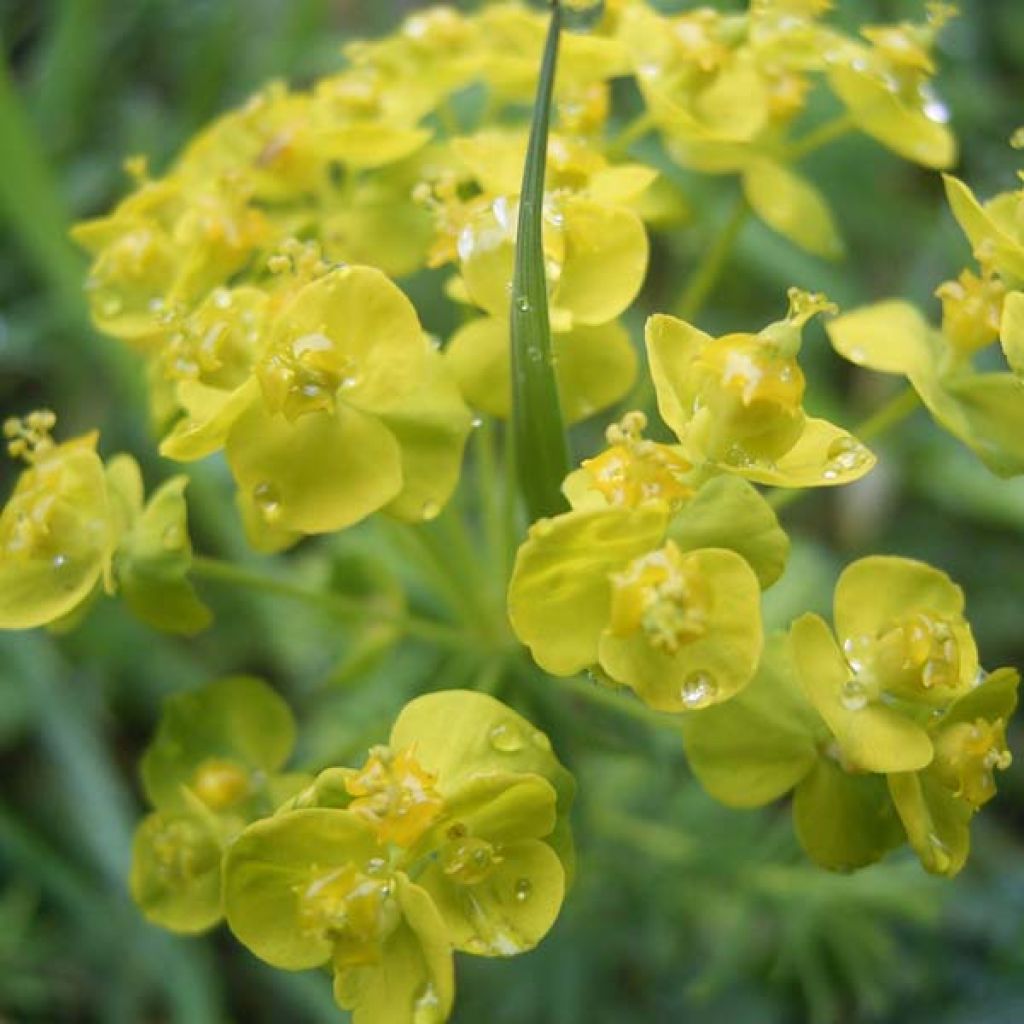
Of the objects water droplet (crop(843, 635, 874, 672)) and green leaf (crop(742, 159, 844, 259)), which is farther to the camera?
green leaf (crop(742, 159, 844, 259))

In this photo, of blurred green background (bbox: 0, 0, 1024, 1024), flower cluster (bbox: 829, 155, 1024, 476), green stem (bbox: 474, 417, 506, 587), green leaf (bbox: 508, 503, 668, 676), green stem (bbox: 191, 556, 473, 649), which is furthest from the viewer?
blurred green background (bbox: 0, 0, 1024, 1024)

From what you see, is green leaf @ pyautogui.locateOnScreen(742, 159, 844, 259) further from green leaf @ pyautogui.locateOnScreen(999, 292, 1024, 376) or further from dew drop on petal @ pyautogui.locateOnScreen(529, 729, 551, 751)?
dew drop on petal @ pyautogui.locateOnScreen(529, 729, 551, 751)

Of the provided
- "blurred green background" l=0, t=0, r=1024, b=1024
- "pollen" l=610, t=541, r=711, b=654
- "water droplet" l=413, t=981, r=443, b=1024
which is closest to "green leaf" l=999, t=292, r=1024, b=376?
"pollen" l=610, t=541, r=711, b=654

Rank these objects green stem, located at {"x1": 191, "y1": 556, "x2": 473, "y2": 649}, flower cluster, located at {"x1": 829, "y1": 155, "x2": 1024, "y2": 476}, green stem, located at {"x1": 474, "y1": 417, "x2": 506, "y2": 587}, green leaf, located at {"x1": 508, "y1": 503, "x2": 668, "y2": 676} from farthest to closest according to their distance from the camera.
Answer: green stem, located at {"x1": 474, "y1": 417, "x2": 506, "y2": 587}, green stem, located at {"x1": 191, "y1": 556, "x2": 473, "y2": 649}, flower cluster, located at {"x1": 829, "y1": 155, "x2": 1024, "y2": 476}, green leaf, located at {"x1": 508, "y1": 503, "x2": 668, "y2": 676}

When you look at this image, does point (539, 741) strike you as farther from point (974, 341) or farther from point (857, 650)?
point (974, 341)

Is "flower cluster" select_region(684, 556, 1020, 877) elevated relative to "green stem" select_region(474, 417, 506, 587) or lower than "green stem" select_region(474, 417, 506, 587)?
elevated

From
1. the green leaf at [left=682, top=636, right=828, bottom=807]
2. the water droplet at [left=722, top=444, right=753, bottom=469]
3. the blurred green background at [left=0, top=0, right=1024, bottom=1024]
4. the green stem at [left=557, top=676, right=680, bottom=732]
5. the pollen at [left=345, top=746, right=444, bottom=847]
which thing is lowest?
the blurred green background at [left=0, top=0, right=1024, bottom=1024]

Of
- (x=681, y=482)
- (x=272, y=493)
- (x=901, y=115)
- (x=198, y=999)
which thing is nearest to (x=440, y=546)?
(x=272, y=493)

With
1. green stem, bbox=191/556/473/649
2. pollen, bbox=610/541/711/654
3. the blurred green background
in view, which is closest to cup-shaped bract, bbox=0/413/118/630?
green stem, bbox=191/556/473/649

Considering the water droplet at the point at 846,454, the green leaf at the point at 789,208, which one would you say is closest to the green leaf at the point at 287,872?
the water droplet at the point at 846,454
